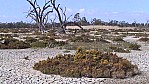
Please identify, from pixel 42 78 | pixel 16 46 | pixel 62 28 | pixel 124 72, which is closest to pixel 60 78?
pixel 42 78

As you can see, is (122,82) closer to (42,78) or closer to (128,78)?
(128,78)

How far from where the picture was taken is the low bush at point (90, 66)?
13.0 meters

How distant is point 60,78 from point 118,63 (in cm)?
261

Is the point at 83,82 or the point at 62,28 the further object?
the point at 62,28

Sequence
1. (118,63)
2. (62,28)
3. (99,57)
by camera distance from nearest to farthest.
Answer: (118,63), (99,57), (62,28)

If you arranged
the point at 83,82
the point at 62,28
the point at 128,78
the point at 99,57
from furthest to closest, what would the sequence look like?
the point at 62,28, the point at 99,57, the point at 128,78, the point at 83,82

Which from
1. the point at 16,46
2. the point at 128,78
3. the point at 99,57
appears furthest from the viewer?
the point at 16,46

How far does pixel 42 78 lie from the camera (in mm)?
12539

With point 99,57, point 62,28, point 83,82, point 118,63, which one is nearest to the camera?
point 83,82

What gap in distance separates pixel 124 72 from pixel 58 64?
293cm

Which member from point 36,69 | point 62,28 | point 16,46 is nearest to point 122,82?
point 36,69

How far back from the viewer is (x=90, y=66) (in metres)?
13.8

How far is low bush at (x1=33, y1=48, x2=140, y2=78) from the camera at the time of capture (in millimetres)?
13000

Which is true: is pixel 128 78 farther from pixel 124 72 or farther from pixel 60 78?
pixel 60 78
